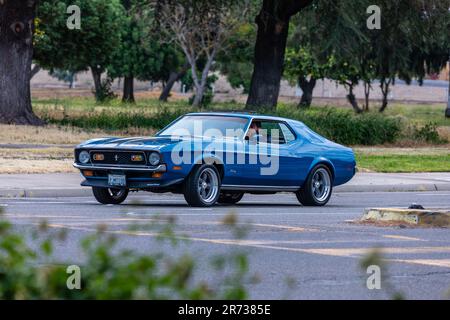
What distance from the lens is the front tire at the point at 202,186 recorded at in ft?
60.7

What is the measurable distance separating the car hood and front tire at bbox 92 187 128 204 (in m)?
0.78

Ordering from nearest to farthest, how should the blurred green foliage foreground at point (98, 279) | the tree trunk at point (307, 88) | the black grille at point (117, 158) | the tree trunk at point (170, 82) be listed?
the blurred green foliage foreground at point (98, 279)
the black grille at point (117, 158)
the tree trunk at point (307, 88)
the tree trunk at point (170, 82)

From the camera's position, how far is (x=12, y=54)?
3694 centimetres

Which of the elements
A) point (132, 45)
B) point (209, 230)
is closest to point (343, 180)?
point (209, 230)

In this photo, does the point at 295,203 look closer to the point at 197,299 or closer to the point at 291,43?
the point at 197,299

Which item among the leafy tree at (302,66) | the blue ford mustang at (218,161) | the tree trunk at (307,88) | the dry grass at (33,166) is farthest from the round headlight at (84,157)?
the tree trunk at (307,88)

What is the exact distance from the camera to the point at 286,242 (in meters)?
13.6

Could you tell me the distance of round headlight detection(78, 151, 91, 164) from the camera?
1897 centimetres

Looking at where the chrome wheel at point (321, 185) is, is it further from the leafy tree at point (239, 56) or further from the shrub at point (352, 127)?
the leafy tree at point (239, 56)

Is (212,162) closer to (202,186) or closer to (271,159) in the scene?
(202,186)

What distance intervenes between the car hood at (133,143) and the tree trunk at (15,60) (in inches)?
700

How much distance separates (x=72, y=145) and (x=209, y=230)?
734 inches

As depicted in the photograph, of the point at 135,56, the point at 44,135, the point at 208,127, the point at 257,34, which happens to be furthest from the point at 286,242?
the point at 135,56

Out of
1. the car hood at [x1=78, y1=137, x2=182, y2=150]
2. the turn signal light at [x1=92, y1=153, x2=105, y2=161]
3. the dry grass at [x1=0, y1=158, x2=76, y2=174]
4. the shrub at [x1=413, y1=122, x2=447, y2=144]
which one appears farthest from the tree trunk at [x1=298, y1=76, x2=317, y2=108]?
the turn signal light at [x1=92, y1=153, x2=105, y2=161]
